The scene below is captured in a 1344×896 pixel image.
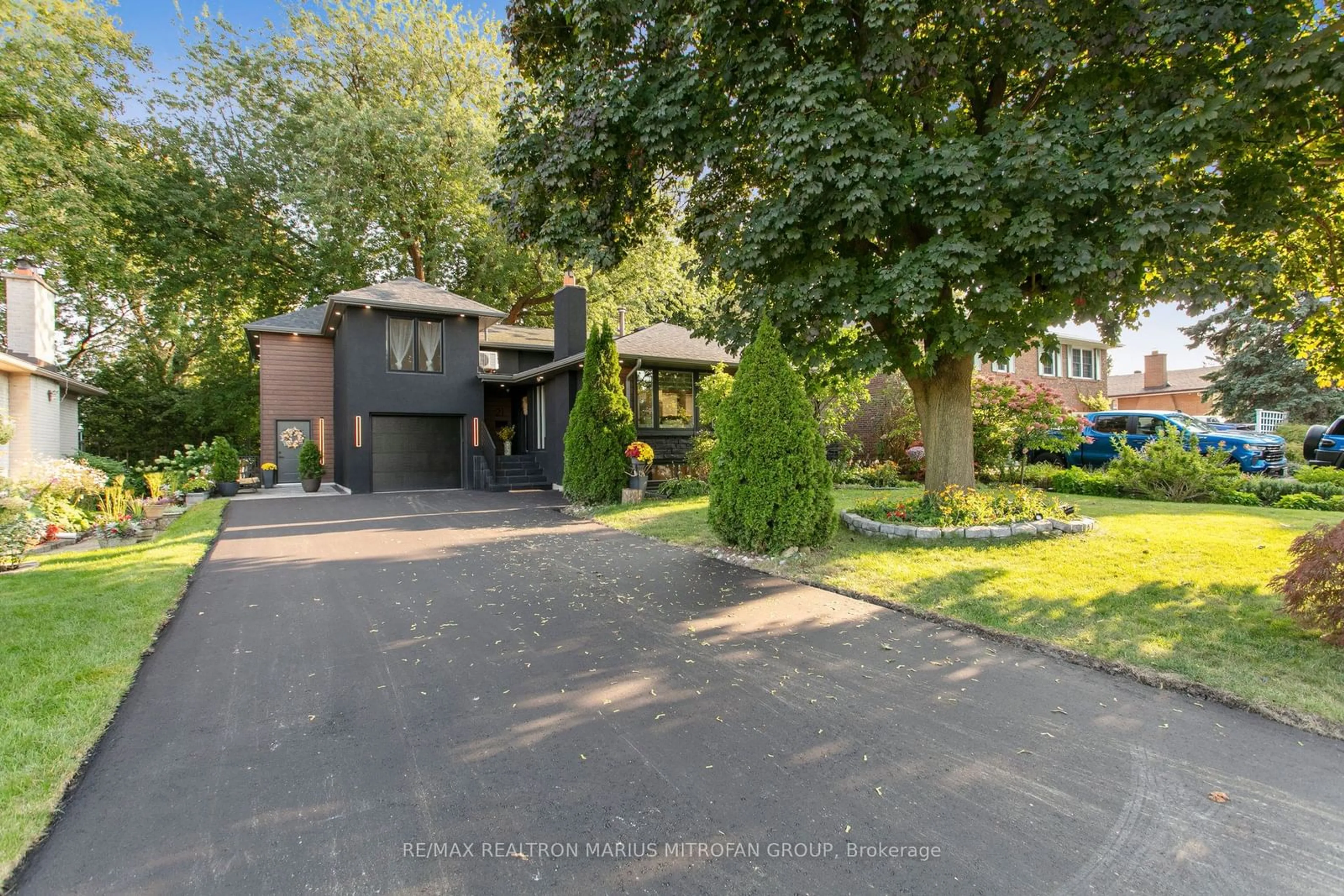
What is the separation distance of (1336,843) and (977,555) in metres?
4.50

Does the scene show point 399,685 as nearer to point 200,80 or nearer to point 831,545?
point 831,545

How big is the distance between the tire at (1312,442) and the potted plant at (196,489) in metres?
26.7

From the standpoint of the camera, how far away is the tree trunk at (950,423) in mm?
8078

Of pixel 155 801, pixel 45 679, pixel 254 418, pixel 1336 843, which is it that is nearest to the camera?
pixel 1336 843

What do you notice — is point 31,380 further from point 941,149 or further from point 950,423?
point 950,423

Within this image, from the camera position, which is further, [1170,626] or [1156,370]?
[1156,370]

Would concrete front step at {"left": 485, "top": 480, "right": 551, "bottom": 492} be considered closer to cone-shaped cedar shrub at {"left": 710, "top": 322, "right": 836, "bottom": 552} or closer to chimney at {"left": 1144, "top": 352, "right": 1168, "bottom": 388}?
cone-shaped cedar shrub at {"left": 710, "top": 322, "right": 836, "bottom": 552}

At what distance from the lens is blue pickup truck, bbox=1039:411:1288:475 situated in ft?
42.3

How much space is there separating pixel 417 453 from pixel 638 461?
320 inches

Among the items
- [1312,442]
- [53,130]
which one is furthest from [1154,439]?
[53,130]

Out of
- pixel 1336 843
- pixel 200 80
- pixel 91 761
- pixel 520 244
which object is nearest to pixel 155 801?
pixel 91 761

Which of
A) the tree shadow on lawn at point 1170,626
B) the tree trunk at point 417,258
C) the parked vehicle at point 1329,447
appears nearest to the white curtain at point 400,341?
the tree trunk at point 417,258

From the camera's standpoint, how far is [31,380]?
1214cm

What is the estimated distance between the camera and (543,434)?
16312 millimetres
